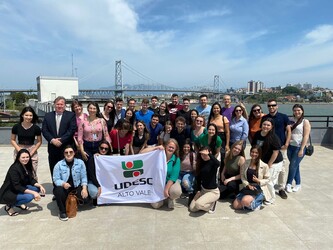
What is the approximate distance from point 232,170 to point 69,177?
2.39m

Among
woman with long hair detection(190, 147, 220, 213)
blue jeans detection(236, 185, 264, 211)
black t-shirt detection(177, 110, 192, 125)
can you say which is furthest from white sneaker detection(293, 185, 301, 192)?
black t-shirt detection(177, 110, 192, 125)

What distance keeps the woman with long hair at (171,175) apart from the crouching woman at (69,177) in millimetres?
1018

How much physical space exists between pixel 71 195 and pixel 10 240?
0.84 metres

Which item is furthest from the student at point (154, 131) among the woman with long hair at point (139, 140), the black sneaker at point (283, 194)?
the black sneaker at point (283, 194)

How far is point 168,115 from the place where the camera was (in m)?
5.23

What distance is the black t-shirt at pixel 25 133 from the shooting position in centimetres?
416

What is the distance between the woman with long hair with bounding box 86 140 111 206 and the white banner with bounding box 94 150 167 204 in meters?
0.06

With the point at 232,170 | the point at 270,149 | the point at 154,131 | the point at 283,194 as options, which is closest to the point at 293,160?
the point at 283,194

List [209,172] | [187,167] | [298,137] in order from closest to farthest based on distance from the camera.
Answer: [209,172] → [187,167] → [298,137]

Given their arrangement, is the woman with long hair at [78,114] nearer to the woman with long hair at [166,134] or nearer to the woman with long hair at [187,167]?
the woman with long hair at [166,134]

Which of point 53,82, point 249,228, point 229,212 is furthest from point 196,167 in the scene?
→ point 53,82

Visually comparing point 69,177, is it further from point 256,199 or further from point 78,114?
point 256,199

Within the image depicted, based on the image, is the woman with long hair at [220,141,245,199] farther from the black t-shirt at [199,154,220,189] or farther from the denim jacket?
the denim jacket

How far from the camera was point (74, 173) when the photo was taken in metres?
3.83
